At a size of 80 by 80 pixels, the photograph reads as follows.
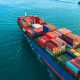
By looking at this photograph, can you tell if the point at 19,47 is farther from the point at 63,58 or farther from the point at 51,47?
the point at 63,58

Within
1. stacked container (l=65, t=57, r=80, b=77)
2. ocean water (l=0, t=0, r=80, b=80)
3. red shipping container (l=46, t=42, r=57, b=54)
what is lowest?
ocean water (l=0, t=0, r=80, b=80)

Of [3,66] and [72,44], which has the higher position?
[72,44]

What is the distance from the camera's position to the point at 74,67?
39.8 m

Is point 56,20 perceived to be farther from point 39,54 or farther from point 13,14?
point 39,54

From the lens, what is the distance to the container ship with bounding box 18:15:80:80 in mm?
41562

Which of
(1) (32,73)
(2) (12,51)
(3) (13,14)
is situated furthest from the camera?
(3) (13,14)

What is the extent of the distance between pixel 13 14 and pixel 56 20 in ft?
96.7

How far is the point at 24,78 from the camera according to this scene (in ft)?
149

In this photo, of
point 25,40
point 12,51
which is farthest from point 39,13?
point 12,51

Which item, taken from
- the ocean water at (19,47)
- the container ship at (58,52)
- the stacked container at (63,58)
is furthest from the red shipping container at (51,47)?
the ocean water at (19,47)

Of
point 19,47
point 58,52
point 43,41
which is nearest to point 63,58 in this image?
point 58,52

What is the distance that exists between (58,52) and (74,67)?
903 centimetres

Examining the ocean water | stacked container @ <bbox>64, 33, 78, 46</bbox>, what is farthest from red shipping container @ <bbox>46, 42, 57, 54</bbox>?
the ocean water

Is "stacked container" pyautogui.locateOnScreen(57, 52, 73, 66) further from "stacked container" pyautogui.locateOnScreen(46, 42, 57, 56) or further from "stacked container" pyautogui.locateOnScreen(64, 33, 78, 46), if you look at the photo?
"stacked container" pyautogui.locateOnScreen(64, 33, 78, 46)
